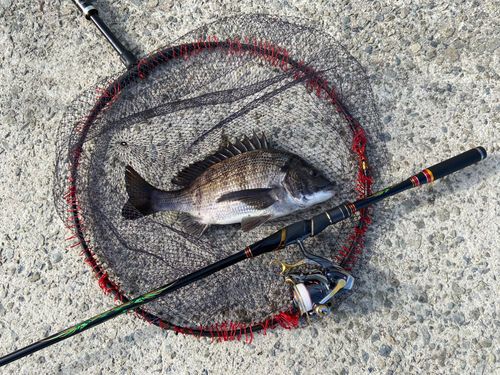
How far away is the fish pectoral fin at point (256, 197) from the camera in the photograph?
2.11 m

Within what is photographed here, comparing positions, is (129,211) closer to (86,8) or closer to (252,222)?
(252,222)

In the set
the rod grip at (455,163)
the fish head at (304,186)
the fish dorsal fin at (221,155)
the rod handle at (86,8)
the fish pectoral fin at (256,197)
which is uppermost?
the rod handle at (86,8)

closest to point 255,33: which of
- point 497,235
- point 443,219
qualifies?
point 443,219

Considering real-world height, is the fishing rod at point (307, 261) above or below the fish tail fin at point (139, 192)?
below

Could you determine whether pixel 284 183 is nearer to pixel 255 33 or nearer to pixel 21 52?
pixel 255 33

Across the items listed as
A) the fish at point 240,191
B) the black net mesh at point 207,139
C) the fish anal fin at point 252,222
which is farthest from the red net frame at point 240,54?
the fish anal fin at point 252,222

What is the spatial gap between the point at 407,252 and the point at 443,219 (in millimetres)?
319

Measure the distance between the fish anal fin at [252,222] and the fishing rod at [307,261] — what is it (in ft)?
0.61

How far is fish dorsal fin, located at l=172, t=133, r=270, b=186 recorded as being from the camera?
229 centimetres

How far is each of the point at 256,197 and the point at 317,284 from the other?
2.05ft

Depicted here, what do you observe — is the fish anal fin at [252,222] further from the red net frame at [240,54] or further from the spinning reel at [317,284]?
the red net frame at [240,54]

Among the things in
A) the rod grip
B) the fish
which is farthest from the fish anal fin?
the rod grip

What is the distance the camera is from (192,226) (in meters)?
2.29

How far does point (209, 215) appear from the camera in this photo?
2201 mm
